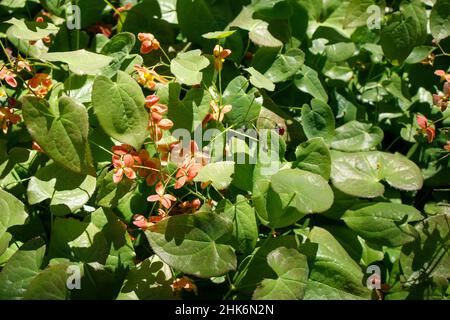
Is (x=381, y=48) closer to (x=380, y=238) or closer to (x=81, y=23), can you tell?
(x=380, y=238)

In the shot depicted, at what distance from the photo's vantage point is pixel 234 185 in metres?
1.20

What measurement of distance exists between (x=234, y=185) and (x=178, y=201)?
0.49ft

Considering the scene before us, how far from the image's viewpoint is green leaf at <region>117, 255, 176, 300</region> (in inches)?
43.1

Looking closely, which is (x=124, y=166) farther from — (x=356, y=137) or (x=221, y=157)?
(x=356, y=137)

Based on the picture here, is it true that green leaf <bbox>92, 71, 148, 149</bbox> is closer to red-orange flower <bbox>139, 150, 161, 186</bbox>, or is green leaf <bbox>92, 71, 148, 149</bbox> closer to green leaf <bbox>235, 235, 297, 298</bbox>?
red-orange flower <bbox>139, 150, 161, 186</bbox>

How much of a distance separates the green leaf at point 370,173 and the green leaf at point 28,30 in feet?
2.58

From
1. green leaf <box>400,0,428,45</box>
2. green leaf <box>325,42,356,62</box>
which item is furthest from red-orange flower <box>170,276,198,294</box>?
green leaf <box>400,0,428,45</box>

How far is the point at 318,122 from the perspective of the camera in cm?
131

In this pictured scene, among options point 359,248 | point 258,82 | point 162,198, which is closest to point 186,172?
point 162,198

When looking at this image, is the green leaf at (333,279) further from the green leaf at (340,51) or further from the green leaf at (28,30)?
the green leaf at (28,30)

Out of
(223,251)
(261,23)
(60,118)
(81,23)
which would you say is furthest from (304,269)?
(81,23)

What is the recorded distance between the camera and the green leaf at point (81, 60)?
104 centimetres

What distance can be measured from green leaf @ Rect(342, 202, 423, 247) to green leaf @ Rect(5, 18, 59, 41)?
871 millimetres

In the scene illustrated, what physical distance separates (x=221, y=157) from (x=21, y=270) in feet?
1.73
